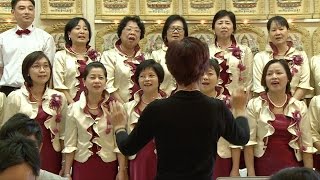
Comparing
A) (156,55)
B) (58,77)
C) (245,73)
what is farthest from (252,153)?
(58,77)

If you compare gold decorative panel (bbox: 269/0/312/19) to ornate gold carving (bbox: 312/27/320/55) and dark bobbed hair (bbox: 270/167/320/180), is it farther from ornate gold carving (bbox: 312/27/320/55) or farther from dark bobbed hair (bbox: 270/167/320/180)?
dark bobbed hair (bbox: 270/167/320/180)

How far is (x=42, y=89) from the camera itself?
4.91 m

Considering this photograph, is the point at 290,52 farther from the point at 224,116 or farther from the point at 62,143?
the point at 224,116

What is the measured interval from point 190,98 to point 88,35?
296 cm

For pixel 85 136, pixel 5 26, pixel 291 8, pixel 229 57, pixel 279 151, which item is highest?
pixel 291 8

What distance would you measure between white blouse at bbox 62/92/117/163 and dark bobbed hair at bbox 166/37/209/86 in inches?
85.9

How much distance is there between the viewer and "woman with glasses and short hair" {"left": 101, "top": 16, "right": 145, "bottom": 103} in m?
5.32

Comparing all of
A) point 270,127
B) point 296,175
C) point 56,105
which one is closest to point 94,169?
point 56,105

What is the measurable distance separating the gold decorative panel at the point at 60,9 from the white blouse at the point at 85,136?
1.77 meters

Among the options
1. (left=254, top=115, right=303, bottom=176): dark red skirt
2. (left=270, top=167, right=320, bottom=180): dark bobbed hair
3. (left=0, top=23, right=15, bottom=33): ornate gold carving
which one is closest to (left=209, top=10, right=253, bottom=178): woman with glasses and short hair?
(left=254, top=115, right=303, bottom=176): dark red skirt

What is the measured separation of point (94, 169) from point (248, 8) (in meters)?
2.58

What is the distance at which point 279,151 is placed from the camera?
464cm

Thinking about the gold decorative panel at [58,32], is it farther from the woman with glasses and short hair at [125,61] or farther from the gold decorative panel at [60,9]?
the woman with glasses and short hair at [125,61]

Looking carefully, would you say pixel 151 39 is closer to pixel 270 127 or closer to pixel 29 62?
pixel 29 62
